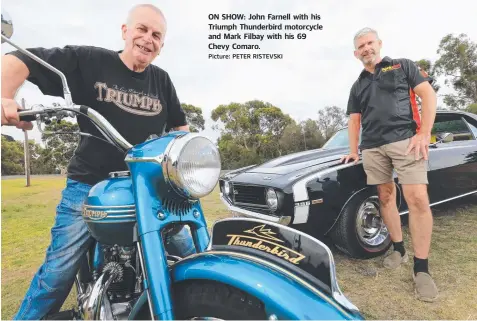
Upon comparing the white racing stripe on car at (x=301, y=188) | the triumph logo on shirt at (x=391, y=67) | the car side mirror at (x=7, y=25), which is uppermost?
the triumph logo on shirt at (x=391, y=67)

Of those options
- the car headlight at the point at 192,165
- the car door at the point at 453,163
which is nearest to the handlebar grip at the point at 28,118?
the car headlight at the point at 192,165

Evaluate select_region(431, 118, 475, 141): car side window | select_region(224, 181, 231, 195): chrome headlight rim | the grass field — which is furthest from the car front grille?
select_region(431, 118, 475, 141): car side window

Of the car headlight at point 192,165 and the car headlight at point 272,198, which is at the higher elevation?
the car headlight at point 192,165

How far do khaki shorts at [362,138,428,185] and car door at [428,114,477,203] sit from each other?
1363 millimetres

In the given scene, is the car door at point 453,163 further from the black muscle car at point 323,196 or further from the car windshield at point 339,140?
the car windshield at point 339,140

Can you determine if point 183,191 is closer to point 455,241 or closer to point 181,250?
point 181,250

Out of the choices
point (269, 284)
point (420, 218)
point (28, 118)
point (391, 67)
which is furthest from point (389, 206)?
point (28, 118)

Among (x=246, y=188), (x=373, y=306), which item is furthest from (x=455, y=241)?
(x=246, y=188)

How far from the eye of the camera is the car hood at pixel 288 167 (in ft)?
10.3

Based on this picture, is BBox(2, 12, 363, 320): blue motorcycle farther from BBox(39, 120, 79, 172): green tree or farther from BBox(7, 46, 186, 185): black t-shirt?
BBox(7, 46, 186, 185): black t-shirt

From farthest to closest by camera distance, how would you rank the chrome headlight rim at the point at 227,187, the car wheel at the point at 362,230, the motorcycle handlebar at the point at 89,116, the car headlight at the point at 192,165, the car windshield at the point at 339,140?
the car windshield at the point at 339,140 → the chrome headlight rim at the point at 227,187 → the car wheel at the point at 362,230 → the motorcycle handlebar at the point at 89,116 → the car headlight at the point at 192,165

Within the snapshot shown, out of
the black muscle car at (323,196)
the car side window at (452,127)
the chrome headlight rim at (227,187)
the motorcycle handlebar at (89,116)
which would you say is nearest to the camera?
the motorcycle handlebar at (89,116)

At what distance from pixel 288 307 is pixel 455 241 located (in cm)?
357

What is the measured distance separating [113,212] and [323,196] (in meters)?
2.19
